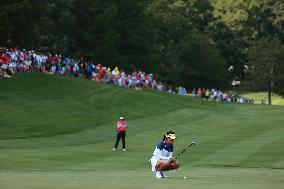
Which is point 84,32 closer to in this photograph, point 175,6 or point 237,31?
point 175,6

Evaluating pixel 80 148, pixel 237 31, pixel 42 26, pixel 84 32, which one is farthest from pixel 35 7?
pixel 237 31

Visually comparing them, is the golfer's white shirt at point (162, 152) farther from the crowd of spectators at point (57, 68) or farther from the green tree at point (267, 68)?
the green tree at point (267, 68)

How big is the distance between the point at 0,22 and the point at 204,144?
26.6m

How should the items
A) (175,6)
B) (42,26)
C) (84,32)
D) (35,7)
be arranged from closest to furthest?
(35,7), (42,26), (84,32), (175,6)

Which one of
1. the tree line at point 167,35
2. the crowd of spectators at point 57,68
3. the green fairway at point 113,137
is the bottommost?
the green fairway at point 113,137

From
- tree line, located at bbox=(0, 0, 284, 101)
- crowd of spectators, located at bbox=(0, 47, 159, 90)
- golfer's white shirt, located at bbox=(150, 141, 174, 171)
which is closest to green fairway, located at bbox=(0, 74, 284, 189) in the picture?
golfer's white shirt, located at bbox=(150, 141, 174, 171)

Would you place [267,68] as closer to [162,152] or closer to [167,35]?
[167,35]

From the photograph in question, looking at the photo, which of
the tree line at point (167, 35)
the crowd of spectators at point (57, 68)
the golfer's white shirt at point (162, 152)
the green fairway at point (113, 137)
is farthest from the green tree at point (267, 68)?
the golfer's white shirt at point (162, 152)

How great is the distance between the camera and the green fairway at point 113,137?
27.5m

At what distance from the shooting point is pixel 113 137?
55.6 metres

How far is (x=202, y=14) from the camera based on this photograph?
469 feet

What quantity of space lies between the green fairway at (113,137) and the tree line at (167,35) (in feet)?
36.6

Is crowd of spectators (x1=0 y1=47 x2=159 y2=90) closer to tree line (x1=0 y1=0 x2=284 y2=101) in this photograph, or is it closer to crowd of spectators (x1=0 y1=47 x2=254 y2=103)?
crowd of spectators (x1=0 y1=47 x2=254 y2=103)

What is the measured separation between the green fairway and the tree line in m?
11.2
